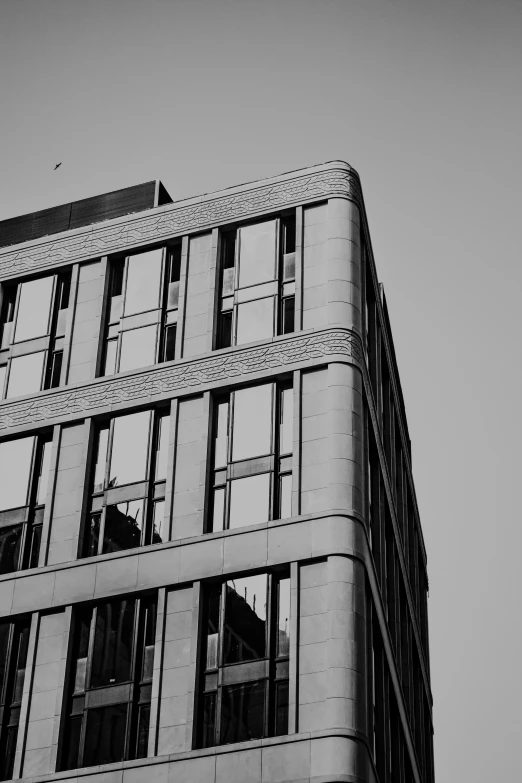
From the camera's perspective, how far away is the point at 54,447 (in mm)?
43031

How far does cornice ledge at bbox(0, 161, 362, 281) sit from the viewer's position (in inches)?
1789

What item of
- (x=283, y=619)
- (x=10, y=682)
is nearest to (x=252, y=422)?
(x=283, y=619)

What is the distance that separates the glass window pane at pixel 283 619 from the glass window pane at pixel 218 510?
2717 millimetres

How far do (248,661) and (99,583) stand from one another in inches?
201

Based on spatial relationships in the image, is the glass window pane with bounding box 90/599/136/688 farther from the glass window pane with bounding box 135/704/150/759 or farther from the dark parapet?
the dark parapet

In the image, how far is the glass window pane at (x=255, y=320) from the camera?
43.2 metres

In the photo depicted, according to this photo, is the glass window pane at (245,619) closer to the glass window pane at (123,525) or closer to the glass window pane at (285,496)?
the glass window pane at (285,496)

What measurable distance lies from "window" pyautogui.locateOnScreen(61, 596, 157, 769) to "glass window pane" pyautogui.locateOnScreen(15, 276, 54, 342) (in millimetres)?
10572

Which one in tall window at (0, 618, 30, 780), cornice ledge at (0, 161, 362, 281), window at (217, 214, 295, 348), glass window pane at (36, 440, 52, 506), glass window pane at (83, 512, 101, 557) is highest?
cornice ledge at (0, 161, 362, 281)

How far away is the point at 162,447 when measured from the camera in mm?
41938

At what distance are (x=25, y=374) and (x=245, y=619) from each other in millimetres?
12170

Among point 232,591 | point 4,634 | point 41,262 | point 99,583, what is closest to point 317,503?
point 232,591

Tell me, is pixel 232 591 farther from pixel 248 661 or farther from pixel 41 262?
pixel 41 262

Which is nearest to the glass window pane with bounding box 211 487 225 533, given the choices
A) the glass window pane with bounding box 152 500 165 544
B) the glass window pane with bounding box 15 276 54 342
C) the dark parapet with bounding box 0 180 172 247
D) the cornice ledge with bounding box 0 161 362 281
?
the glass window pane with bounding box 152 500 165 544
